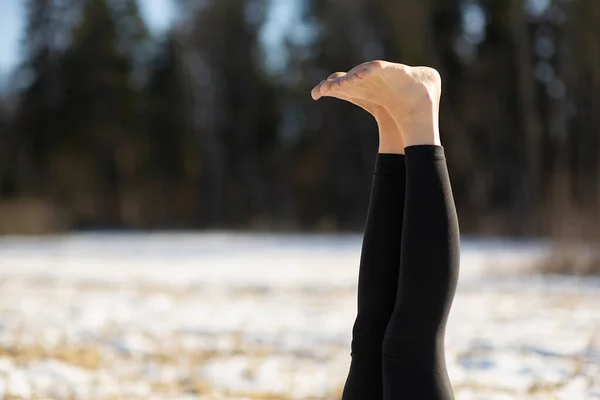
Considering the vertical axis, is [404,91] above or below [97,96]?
below

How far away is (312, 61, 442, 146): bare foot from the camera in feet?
4.62

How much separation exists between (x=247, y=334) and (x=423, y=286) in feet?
7.16

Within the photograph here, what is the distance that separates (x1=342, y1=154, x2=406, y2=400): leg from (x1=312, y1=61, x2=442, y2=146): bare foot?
0.49 ft

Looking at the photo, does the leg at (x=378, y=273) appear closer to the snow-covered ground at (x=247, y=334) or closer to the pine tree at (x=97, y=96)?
the snow-covered ground at (x=247, y=334)

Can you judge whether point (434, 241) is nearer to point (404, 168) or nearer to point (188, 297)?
point (404, 168)

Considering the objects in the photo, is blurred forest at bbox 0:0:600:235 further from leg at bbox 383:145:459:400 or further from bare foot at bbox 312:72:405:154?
leg at bbox 383:145:459:400

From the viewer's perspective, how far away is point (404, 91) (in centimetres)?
143

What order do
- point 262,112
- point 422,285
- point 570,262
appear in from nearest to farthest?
point 422,285 → point 570,262 → point 262,112

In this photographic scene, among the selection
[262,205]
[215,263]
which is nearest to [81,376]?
[215,263]

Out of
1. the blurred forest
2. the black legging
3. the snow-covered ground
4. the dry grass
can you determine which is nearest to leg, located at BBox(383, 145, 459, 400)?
the black legging

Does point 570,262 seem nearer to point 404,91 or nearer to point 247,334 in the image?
point 247,334

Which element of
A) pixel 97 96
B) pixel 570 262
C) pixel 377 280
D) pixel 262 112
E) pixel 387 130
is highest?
pixel 97 96

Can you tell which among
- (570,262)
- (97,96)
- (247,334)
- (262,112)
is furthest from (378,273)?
(262,112)

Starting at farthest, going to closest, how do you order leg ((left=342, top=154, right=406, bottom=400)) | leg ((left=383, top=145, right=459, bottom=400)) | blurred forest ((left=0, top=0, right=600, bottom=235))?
blurred forest ((left=0, top=0, right=600, bottom=235)), leg ((left=342, top=154, right=406, bottom=400)), leg ((left=383, top=145, right=459, bottom=400))
